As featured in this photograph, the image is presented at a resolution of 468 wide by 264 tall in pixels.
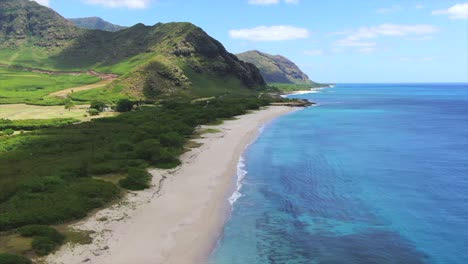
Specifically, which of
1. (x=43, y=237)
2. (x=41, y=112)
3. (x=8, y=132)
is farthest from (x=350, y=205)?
(x=41, y=112)

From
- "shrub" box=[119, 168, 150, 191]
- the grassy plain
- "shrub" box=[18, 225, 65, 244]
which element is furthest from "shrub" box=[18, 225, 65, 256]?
the grassy plain

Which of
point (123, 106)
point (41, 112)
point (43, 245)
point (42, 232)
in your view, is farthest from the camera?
point (123, 106)

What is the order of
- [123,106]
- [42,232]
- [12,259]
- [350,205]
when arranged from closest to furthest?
[12,259], [42,232], [350,205], [123,106]

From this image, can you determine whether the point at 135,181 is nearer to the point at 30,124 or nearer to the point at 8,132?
the point at 8,132

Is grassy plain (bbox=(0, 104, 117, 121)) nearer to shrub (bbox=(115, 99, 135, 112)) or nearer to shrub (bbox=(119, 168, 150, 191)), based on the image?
shrub (bbox=(115, 99, 135, 112))

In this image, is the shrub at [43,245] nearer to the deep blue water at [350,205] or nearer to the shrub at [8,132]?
the deep blue water at [350,205]

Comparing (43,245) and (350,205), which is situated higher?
(43,245)

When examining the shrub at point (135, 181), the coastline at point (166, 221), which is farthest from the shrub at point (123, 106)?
the shrub at point (135, 181)
